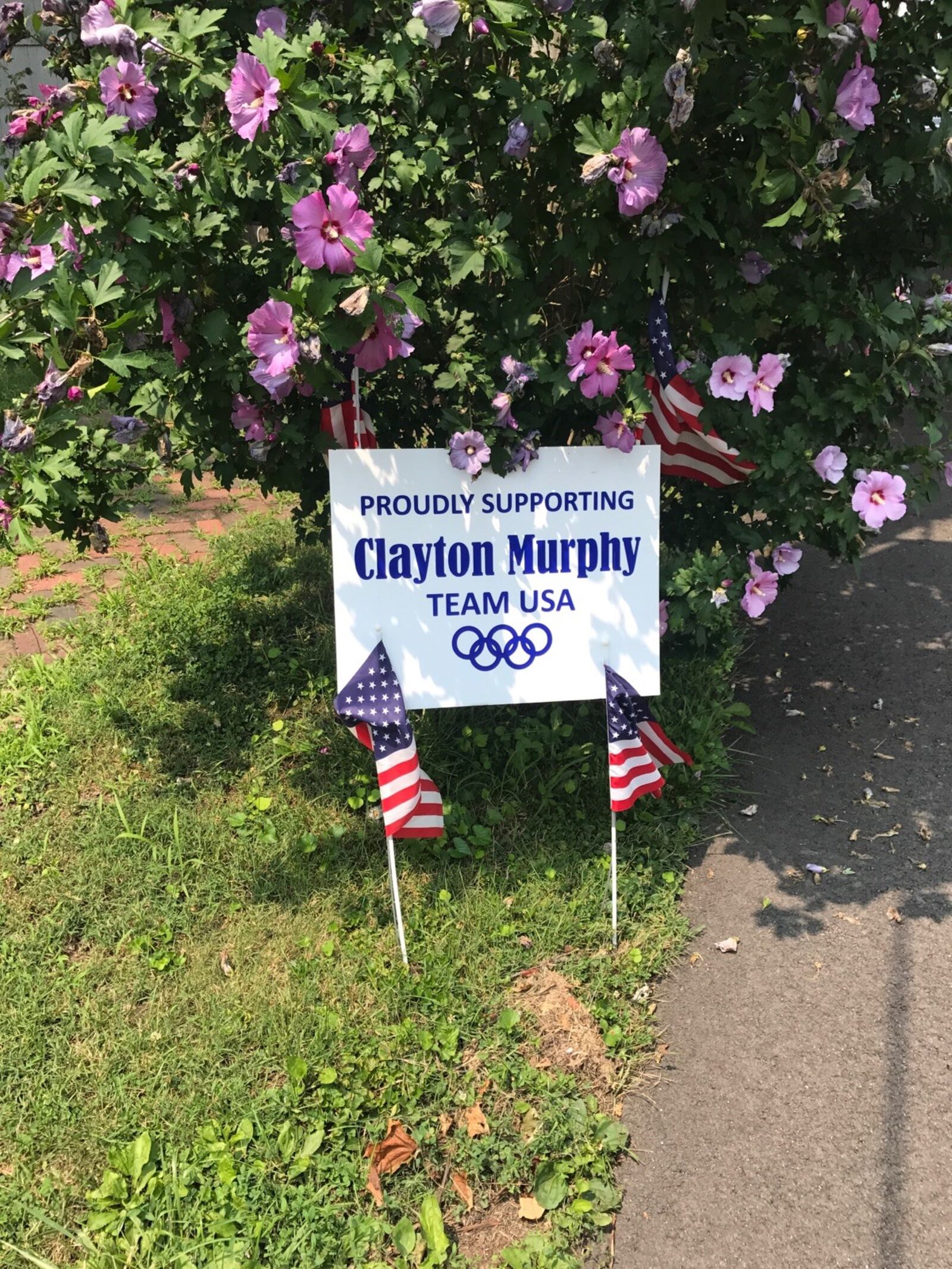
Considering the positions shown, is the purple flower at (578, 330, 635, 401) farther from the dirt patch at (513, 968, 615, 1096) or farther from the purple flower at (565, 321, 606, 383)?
the dirt patch at (513, 968, 615, 1096)

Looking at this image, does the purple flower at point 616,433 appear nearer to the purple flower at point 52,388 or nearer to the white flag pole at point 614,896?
the white flag pole at point 614,896

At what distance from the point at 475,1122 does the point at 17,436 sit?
1.67 metres

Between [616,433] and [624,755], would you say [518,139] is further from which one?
[624,755]

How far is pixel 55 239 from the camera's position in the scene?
2.09 m

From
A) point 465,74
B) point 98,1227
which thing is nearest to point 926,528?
point 465,74

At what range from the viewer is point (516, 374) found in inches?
94.2

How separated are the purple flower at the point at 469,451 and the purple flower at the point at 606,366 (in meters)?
0.26

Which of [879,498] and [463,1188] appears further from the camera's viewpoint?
[879,498]

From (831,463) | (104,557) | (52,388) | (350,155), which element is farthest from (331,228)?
(104,557)

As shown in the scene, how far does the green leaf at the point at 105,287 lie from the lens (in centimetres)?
199

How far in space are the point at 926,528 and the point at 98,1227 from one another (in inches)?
176

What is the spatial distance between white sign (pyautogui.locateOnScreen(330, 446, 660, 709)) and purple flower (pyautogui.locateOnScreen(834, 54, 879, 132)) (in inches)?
31.8

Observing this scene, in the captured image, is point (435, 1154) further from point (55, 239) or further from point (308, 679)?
point (55, 239)

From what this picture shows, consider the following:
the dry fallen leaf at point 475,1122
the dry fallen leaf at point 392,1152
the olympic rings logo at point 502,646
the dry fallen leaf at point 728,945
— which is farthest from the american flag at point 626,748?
the dry fallen leaf at point 392,1152
